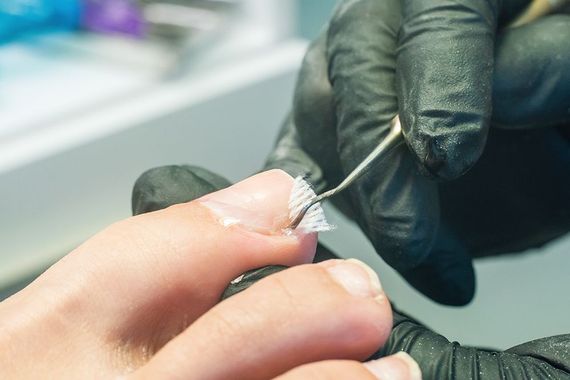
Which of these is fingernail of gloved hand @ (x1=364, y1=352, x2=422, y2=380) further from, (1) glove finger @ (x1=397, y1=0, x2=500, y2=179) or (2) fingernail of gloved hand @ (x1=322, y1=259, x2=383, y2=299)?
(1) glove finger @ (x1=397, y1=0, x2=500, y2=179)

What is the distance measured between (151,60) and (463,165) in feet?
1.84

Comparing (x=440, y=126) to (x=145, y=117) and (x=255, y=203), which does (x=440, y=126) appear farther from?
(x=145, y=117)

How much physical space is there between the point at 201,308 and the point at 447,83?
0.22 meters

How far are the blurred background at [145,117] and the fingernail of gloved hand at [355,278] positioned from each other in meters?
0.15

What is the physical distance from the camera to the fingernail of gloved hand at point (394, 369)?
0.34m

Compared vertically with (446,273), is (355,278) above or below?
above

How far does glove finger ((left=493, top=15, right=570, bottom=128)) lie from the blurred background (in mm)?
153

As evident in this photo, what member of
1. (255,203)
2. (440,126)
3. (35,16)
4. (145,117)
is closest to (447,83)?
(440,126)

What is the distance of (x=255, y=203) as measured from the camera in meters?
0.44

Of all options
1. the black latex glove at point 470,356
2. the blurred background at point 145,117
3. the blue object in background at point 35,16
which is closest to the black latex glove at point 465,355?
the black latex glove at point 470,356

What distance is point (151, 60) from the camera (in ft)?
2.97

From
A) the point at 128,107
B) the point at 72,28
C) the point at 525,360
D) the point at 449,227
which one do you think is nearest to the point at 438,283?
the point at 449,227

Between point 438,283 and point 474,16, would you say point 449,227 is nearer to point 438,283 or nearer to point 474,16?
point 438,283

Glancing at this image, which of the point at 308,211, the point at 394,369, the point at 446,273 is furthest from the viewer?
the point at 446,273
